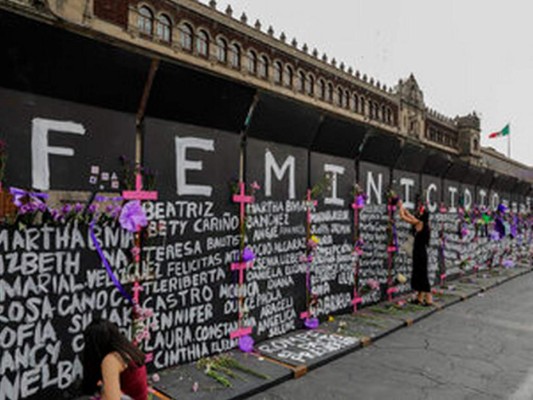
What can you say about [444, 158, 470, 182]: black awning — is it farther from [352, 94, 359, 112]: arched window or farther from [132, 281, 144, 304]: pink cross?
[352, 94, 359, 112]: arched window

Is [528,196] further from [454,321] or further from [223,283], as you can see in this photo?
[223,283]

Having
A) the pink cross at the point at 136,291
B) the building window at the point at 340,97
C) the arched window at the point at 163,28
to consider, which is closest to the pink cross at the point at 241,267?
the pink cross at the point at 136,291

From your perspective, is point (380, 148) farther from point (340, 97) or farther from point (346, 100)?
point (346, 100)

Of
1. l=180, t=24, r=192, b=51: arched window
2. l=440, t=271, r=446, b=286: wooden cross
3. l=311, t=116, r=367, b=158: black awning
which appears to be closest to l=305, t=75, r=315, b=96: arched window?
l=180, t=24, r=192, b=51: arched window

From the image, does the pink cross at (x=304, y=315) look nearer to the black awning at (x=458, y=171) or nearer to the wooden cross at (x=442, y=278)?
the wooden cross at (x=442, y=278)

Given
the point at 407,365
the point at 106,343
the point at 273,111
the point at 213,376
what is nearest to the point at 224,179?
the point at 273,111

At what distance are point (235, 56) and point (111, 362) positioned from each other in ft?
137

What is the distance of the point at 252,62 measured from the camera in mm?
42562

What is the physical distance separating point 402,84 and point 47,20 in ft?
227

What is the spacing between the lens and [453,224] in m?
9.75

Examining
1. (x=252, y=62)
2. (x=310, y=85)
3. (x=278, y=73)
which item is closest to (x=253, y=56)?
(x=252, y=62)

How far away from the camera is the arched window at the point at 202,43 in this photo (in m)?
37.4

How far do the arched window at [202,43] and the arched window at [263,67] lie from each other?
681 centimetres

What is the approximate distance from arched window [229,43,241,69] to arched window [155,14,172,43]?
719 cm
